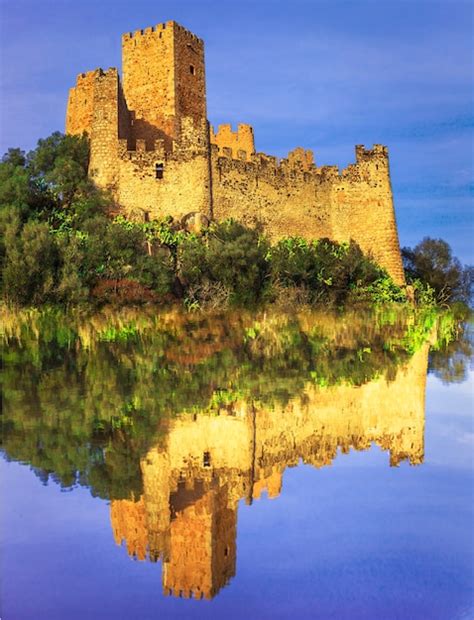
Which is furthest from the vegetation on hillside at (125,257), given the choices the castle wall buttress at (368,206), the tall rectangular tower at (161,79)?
the tall rectangular tower at (161,79)

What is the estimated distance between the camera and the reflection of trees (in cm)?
1020

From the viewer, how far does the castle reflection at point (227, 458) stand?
449 cm

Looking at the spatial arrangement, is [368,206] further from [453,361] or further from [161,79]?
[453,361]

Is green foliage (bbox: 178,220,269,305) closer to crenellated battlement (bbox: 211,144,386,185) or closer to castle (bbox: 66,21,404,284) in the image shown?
castle (bbox: 66,21,404,284)

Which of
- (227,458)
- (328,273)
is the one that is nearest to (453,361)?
(227,458)

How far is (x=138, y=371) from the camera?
9445 millimetres

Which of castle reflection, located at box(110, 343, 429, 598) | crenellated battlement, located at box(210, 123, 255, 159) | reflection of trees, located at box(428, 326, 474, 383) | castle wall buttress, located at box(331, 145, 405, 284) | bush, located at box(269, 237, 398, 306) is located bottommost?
castle reflection, located at box(110, 343, 429, 598)

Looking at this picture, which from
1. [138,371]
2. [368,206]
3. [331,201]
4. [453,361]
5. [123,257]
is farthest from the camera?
[331,201]

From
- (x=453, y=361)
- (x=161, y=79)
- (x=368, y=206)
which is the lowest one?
(x=453, y=361)

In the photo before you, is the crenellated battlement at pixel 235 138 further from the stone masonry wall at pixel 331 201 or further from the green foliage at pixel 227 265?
the green foliage at pixel 227 265

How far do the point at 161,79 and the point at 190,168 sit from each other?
13.9 feet

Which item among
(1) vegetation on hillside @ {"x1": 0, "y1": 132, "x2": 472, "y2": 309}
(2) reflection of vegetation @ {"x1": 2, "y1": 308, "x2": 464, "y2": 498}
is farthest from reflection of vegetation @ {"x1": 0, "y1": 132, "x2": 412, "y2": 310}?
(2) reflection of vegetation @ {"x1": 2, "y1": 308, "x2": 464, "y2": 498}

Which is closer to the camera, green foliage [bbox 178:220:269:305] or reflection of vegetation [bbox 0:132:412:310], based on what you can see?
reflection of vegetation [bbox 0:132:412:310]

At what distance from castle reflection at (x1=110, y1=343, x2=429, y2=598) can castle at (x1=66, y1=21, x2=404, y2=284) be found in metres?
14.0
